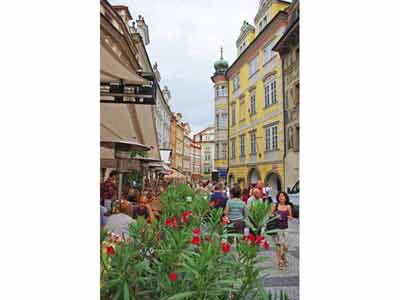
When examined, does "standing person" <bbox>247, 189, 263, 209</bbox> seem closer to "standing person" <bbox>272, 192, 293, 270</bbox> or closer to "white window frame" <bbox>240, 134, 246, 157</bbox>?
"standing person" <bbox>272, 192, 293, 270</bbox>

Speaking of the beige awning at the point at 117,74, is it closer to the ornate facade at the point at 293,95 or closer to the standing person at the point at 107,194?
the standing person at the point at 107,194

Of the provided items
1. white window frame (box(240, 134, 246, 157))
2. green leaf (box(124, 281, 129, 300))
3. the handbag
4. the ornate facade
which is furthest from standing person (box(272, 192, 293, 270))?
green leaf (box(124, 281, 129, 300))

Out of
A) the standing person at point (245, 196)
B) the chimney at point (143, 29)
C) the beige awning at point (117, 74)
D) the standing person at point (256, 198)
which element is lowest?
the standing person at point (245, 196)

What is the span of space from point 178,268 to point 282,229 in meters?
0.65

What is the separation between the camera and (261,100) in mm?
1827

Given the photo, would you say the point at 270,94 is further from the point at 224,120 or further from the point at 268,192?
the point at 224,120

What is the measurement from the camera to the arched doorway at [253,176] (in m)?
2.03

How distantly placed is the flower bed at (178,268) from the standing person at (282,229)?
0.38 feet

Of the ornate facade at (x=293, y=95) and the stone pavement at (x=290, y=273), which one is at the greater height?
the ornate facade at (x=293, y=95)

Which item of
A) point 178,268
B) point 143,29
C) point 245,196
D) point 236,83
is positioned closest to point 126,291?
point 178,268

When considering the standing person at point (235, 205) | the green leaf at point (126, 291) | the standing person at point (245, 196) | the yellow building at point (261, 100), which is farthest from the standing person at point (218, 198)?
the green leaf at point (126, 291)
